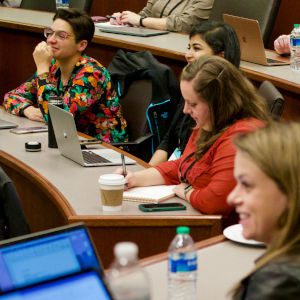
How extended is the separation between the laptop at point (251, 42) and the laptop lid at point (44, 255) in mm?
2639

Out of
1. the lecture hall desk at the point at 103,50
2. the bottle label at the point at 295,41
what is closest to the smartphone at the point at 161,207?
the lecture hall desk at the point at 103,50

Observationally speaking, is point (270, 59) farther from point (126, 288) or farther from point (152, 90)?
point (126, 288)

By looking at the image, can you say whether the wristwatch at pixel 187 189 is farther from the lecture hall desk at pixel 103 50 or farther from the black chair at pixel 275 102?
the lecture hall desk at pixel 103 50

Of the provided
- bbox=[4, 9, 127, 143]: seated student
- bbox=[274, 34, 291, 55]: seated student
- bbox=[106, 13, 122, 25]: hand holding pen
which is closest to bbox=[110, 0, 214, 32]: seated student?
bbox=[106, 13, 122, 25]: hand holding pen

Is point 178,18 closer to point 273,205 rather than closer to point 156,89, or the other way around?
point 156,89

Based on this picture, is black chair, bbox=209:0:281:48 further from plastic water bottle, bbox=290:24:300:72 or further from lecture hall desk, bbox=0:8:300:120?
plastic water bottle, bbox=290:24:300:72

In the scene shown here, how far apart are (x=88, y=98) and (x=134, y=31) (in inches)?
56.0

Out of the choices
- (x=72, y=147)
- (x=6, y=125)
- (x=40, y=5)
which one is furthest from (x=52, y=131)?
(x=40, y=5)

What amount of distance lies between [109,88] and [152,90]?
21 cm

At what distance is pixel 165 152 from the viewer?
3.76 metres

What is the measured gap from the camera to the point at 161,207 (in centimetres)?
268

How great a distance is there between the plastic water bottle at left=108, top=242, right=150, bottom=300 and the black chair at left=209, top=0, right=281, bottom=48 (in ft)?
12.0

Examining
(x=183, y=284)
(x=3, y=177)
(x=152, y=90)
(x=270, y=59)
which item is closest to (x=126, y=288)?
(x=183, y=284)

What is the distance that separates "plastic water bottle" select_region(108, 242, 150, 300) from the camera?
134cm
